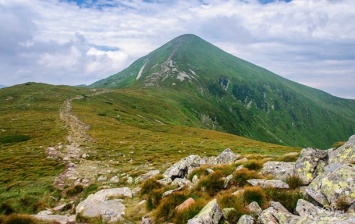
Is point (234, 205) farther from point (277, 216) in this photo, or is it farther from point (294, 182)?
point (294, 182)

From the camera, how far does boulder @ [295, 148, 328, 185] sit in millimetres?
13562

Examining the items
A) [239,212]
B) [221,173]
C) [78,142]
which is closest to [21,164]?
[78,142]

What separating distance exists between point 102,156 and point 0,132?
3063 centimetres

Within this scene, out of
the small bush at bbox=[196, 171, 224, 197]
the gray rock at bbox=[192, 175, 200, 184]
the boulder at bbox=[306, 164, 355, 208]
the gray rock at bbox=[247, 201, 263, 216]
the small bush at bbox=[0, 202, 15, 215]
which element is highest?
the boulder at bbox=[306, 164, 355, 208]

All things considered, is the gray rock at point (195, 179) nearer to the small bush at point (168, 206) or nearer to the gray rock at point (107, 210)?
the small bush at point (168, 206)

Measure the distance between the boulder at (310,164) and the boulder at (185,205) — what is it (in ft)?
18.5

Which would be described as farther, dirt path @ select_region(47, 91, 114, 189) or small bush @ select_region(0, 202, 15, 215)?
dirt path @ select_region(47, 91, 114, 189)

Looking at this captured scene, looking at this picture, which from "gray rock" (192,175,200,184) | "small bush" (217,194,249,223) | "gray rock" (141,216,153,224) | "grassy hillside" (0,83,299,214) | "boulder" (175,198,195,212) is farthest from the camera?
"grassy hillside" (0,83,299,214)

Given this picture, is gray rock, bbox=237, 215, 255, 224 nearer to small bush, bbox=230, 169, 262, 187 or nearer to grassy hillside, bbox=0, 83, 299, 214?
small bush, bbox=230, 169, 262, 187

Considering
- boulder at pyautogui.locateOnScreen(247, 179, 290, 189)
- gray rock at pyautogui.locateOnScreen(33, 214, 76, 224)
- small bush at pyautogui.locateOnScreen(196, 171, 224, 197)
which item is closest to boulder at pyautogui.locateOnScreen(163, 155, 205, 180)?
small bush at pyautogui.locateOnScreen(196, 171, 224, 197)

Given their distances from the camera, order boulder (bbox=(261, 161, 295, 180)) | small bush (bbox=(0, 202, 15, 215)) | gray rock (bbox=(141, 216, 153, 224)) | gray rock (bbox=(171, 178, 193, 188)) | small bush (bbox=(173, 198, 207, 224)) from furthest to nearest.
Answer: small bush (bbox=(0, 202, 15, 215)) → gray rock (bbox=(171, 178, 193, 188)) → boulder (bbox=(261, 161, 295, 180)) → gray rock (bbox=(141, 216, 153, 224)) → small bush (bbox=(173, 198, 207, 224))

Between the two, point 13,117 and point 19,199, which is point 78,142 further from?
point 13,117

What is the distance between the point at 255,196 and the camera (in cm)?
1136

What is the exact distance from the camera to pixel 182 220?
1140cm
